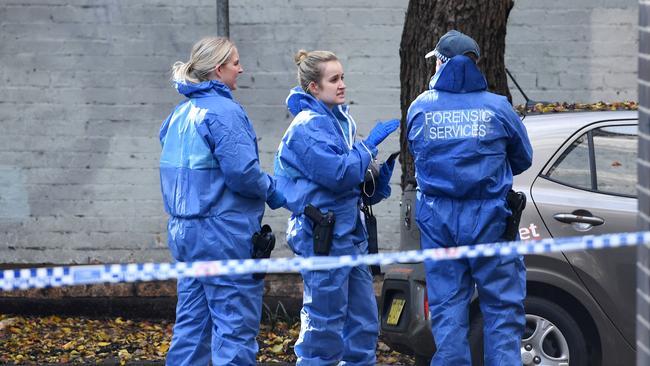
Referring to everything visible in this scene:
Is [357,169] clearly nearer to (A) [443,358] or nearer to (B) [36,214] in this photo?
(A) [443,358]

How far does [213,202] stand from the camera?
5.30m

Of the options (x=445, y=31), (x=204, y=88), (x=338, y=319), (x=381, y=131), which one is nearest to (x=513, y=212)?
(x=381, y=131)

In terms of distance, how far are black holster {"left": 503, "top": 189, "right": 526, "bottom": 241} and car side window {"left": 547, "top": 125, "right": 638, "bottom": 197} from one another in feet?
2.18

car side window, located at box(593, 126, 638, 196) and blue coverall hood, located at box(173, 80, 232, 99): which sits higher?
blue coverall hood, located at box(173, 80, 232, 99)

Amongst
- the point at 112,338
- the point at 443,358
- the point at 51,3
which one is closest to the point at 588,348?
the point at 443,358

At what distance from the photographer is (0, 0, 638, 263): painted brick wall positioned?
870 cm

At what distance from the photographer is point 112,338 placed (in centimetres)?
806

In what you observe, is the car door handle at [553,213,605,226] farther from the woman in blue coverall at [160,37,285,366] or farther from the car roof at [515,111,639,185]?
the woman in blue coverall at [160,37,285,366]

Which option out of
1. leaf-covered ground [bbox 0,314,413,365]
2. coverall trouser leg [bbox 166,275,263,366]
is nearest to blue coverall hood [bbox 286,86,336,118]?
coverall trouser leg [bbox 166,275,263,366]

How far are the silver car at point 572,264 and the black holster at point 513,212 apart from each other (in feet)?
1.63

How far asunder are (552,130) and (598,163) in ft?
0.97

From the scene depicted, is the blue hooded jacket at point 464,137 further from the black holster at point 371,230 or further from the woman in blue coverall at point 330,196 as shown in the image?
the black holster at point 371,230

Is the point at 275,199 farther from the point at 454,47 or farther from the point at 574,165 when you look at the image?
the point at 574,165

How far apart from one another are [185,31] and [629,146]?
3.87 meters
